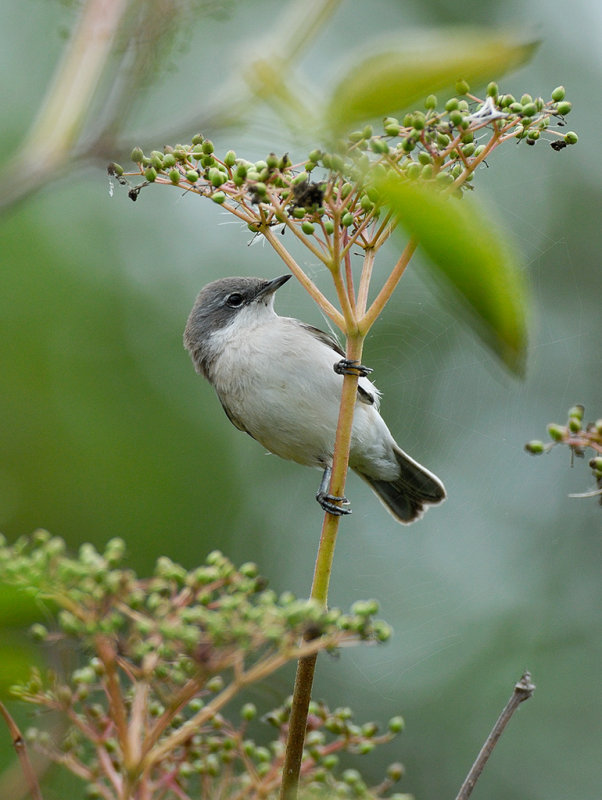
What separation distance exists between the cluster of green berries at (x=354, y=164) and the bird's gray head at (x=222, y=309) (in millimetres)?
2915

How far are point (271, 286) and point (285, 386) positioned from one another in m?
0.63

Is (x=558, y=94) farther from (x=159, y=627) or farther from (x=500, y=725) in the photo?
(x=159, y=627)

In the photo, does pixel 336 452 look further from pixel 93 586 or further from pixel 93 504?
pixel 93 504

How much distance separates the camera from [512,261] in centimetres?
85

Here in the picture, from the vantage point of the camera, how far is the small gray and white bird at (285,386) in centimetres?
492

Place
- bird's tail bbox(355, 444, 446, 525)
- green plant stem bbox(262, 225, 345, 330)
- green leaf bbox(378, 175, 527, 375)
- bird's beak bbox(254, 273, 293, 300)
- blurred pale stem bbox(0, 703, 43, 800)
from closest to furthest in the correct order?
green leaf bbox(378, 175, 527, 375), blurred pale stem bbox(0, 703, 43, 800), green plant stem bbox(262, 225, 345, 330), bird's beak bbox(254, 273, 293, 300), bird's tail bbox(355, 444, 446, 525)

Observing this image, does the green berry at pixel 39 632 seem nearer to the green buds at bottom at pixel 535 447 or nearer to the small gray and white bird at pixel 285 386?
the green buds at bottom at pixel 535 447

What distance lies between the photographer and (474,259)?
0.83 m

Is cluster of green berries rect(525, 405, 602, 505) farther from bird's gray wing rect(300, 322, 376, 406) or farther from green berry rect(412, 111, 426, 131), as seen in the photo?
Result: bird's gray wing rect(300, 322, 376, 406)

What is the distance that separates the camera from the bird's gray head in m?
5.25

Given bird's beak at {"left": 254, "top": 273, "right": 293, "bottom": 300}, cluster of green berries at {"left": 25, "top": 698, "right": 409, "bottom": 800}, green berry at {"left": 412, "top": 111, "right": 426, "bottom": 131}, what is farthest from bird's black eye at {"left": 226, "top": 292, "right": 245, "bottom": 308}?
green berry at {"left": 412, "top": 111, "right": 426, "bottom": 131}

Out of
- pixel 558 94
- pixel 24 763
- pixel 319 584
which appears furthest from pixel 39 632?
pixel 558 94

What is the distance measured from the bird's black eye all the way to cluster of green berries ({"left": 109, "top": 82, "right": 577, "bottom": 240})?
301 centimetres

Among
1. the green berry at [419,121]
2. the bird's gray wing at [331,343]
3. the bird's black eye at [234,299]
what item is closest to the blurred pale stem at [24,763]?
the green berry at [419,121]
